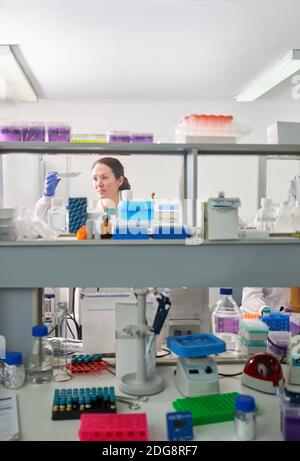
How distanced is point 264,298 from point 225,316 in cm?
131

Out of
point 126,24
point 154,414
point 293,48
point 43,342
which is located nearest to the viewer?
point 154,414

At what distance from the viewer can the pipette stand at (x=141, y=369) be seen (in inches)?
55.5

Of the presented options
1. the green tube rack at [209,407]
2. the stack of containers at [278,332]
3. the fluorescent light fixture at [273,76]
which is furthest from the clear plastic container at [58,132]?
the fluorescent light fixture at [273,76]

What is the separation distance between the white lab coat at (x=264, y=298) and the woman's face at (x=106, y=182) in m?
1.07

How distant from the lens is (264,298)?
3.16 metres

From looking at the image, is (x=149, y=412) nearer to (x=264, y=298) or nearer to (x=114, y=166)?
(x=114, y=166)

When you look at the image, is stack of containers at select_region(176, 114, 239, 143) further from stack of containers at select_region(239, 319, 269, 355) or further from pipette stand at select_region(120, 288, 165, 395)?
stack of containers at select_region(239, 319, 269, 355)

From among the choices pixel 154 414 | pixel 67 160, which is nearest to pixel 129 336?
pixel 154 414

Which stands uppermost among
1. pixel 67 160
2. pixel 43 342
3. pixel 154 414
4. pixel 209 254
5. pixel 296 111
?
pixel 296 111

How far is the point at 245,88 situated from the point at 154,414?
391cm

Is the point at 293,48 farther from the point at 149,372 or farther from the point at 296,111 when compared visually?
the point at 149,372

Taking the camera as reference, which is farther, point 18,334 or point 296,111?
point 296,111

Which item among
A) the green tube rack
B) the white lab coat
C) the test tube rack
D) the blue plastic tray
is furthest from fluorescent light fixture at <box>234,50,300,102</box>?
the test tube rack

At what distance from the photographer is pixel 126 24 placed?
2.87m
